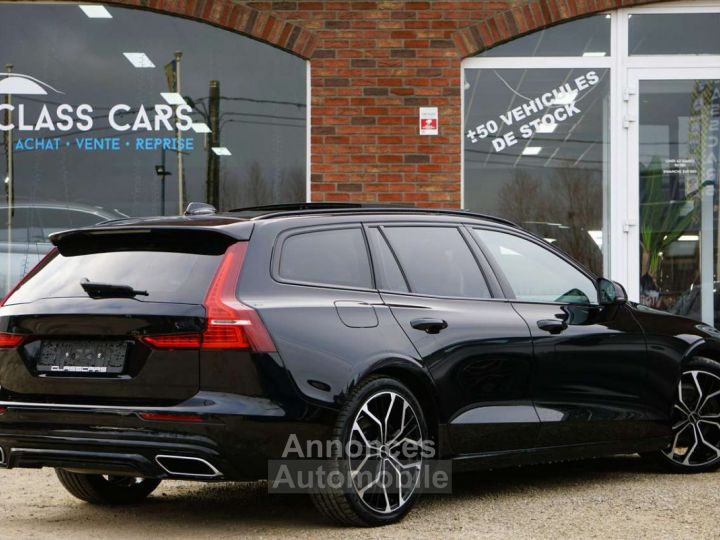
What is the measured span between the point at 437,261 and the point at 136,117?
19.2 ft

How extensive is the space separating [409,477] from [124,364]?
1468mm

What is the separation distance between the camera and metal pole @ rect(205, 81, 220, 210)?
12.0 meters

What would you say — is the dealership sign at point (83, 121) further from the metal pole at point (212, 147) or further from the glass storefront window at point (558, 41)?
the glass storefront window at point (558, 41)

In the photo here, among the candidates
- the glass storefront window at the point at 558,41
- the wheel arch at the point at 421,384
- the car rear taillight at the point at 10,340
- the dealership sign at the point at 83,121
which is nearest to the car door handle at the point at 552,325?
the wheel arch at the point at 421,384

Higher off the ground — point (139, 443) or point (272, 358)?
point (272, 358)

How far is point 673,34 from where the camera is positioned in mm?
12133

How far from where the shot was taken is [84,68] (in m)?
12.1

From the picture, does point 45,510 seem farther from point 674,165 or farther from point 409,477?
point 674,165

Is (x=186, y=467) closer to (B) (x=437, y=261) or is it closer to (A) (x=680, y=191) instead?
(B) (x=437, y=261)

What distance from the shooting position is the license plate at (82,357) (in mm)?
5828

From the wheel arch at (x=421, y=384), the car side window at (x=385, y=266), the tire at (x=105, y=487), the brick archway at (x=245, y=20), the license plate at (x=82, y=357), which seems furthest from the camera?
the brick archway at (x=245, y=20)

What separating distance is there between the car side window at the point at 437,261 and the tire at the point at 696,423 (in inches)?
69.4

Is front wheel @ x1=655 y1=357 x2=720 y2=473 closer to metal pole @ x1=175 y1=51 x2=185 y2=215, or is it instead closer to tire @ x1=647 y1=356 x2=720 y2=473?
tire @ x1=647 y1=356 x2=720 y2=473

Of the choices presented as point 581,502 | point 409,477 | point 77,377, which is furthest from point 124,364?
point 581,502
